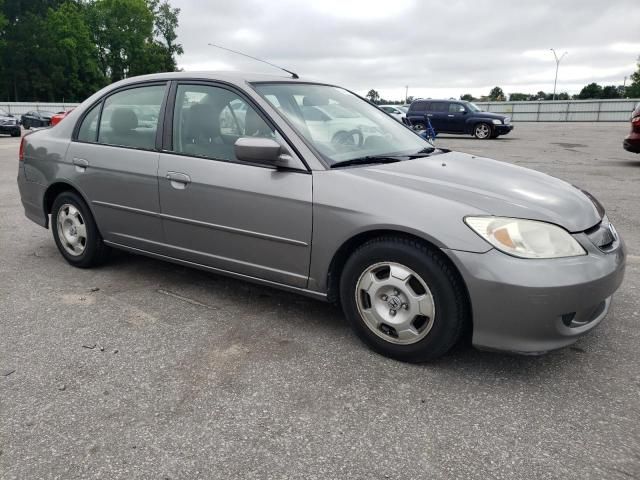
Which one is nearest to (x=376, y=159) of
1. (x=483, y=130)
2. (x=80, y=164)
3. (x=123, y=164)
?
(x=123, y=164)

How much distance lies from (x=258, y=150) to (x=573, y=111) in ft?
138

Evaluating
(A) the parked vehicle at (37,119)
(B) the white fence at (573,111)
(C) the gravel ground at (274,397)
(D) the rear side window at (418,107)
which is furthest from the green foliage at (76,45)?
(C) the gravel ground at (274,397)

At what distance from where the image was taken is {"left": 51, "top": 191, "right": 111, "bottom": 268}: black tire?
439 cm

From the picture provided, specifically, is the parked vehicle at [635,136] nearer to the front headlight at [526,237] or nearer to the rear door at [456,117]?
the front headlight at [526,237]

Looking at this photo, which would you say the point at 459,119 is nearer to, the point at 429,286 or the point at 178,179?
the point at 178,179

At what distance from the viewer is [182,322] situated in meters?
3.53

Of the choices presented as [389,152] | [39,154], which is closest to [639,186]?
[389,152]

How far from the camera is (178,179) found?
3.65 metres

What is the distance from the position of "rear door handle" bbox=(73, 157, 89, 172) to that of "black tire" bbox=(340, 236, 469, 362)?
2.37 metres

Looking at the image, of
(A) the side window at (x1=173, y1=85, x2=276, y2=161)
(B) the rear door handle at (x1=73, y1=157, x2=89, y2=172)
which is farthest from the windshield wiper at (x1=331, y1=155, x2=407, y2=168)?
(B) the rear door handle at (x1=73, y1=157, x2=89, y2=172)

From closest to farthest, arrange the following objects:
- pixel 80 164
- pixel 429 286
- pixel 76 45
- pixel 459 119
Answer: pixel 429 286 → pixel 80 164 → pixel 459 119 → pixel 76 45

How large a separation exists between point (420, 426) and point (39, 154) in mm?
3883

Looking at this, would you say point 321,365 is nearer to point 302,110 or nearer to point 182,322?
point 182,322

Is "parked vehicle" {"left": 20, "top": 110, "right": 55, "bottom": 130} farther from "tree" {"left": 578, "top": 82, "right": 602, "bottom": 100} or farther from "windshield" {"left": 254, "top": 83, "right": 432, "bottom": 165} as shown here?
"tree" {"left": 578, "top": 82, "right": 602, "bottom": 100}
